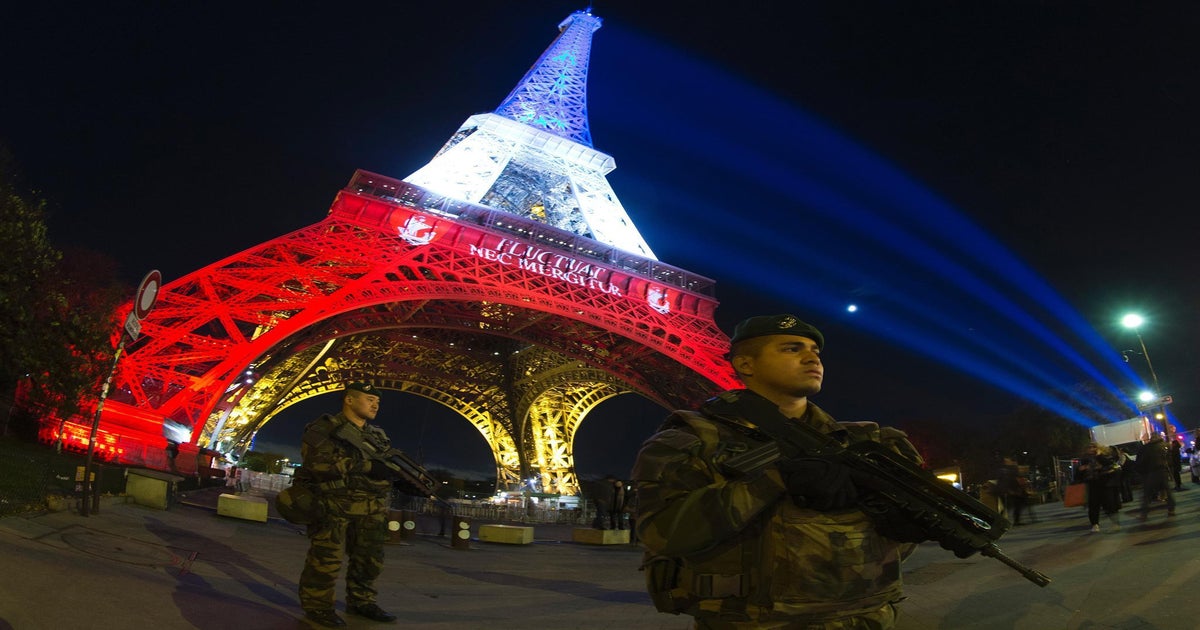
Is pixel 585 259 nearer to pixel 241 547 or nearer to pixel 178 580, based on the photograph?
pixel 241 547

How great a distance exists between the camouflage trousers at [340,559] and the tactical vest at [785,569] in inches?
138

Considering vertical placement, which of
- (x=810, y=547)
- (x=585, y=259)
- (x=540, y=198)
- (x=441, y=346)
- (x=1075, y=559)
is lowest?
(x=1075, y=559)

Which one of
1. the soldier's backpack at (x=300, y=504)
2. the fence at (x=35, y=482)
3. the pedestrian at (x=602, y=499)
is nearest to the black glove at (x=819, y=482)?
the soldier's backpack at (x=300, y=504)

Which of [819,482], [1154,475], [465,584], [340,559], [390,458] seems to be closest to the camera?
[819,482]

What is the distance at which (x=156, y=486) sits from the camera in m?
10.4

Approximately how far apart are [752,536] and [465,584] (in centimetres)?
601

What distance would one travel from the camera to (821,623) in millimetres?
2010

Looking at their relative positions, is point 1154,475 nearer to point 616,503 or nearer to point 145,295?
point 616,503

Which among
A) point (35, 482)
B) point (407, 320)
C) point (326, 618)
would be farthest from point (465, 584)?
point (407, 320)

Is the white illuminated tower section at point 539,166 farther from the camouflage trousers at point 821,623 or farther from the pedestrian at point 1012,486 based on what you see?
the camouflage trousers at point 821,623

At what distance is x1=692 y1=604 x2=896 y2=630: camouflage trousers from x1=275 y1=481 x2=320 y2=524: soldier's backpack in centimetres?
393

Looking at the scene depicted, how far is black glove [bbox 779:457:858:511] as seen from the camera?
1891 millimetres

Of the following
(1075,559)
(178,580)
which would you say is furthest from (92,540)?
(1075,559)

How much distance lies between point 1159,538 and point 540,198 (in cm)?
3085
